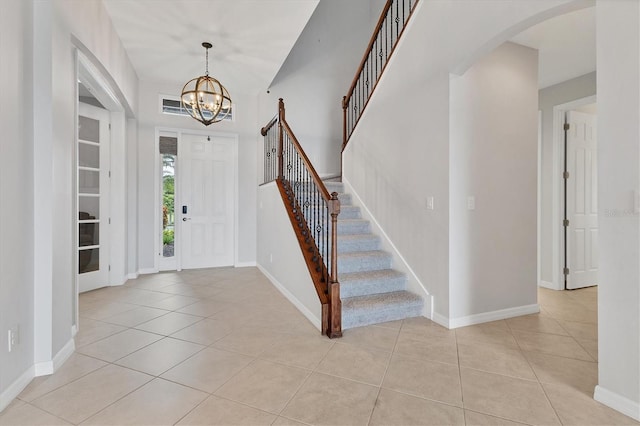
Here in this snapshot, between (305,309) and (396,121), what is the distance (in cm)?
227

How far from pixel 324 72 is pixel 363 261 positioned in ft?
14.2

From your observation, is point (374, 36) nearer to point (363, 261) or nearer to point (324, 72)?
point (324, 72)

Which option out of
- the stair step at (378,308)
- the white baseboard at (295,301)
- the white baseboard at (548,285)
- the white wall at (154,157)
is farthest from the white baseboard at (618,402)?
the white wall at (154,157)

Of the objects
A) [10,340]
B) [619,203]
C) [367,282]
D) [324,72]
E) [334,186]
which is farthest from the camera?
[324,72]

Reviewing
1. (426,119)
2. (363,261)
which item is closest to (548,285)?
(363,261)

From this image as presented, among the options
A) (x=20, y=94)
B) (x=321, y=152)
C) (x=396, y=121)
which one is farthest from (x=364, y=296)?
(x=321, y=152)

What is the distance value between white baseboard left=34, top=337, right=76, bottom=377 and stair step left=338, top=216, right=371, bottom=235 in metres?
2.74

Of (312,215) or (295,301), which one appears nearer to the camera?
(295,301)

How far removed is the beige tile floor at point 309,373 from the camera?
1.65 m

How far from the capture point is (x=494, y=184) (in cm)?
299

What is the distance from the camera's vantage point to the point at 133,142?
4.93 m

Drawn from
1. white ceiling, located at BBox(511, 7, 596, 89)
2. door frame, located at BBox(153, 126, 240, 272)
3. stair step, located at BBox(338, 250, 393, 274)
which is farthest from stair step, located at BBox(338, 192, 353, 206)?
white ceiling, located at BBox(511, 7, 596, 89)

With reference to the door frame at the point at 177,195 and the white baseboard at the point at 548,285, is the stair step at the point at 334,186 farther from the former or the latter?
the white baseboard at the point at 548,285

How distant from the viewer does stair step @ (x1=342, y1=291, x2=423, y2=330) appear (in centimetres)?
283
